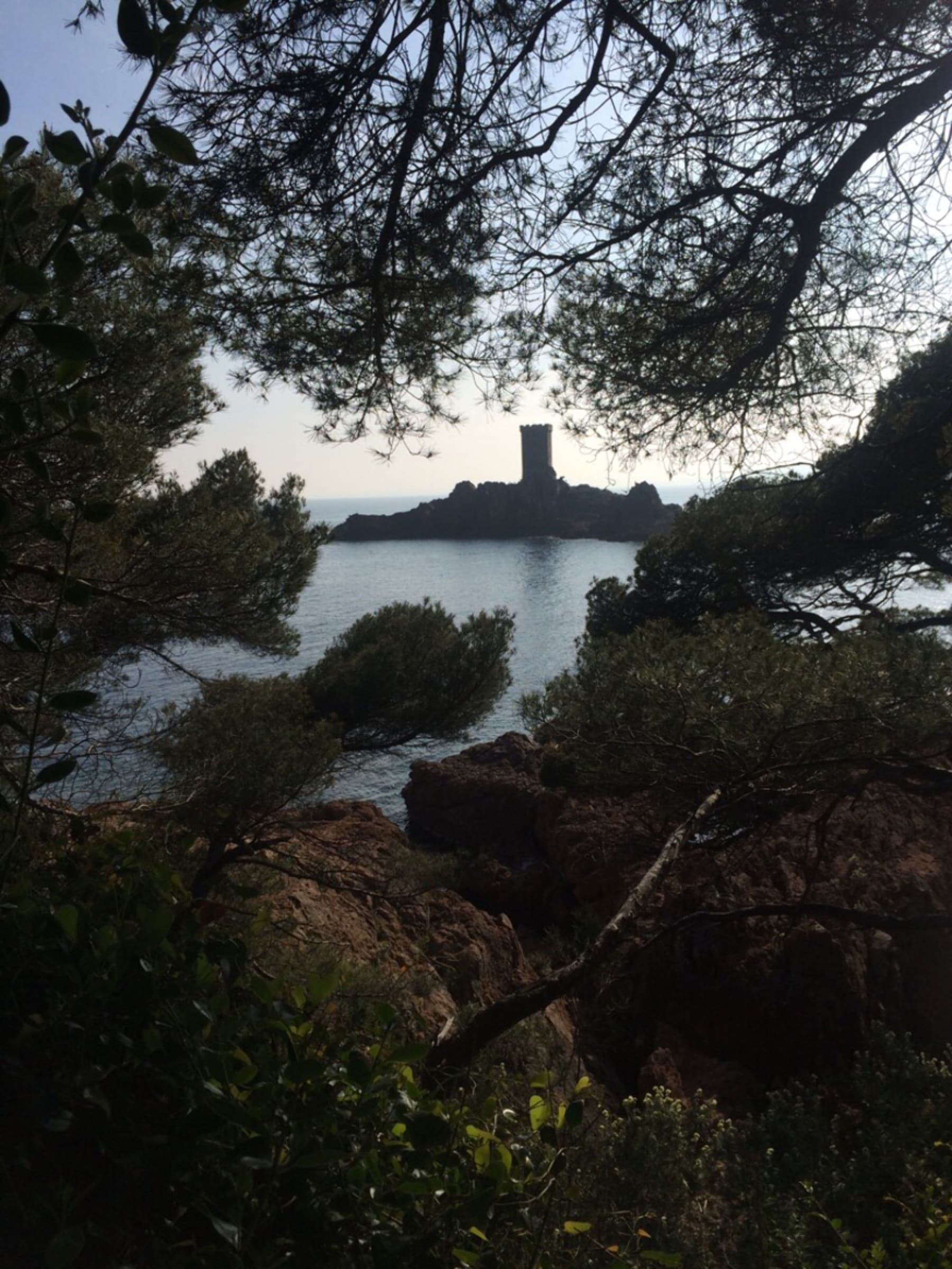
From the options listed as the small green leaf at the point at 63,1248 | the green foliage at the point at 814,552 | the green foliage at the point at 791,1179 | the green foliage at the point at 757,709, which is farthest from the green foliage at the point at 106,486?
the green foliage at the point at 814,552

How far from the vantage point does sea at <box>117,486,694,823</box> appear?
834 centimetres

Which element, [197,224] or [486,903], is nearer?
[197,224]

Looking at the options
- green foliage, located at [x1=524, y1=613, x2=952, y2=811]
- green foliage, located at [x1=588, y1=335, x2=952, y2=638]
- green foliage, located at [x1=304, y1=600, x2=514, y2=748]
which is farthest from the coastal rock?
green foliage, located at [x1=588, y1=335, x2=952, y2=638]

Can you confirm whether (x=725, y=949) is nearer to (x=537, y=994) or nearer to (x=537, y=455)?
(x=537, y=994)

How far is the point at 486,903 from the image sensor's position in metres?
8.14

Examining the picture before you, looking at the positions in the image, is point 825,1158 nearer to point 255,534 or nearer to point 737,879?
point 737,879

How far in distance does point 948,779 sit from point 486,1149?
3392 millimetres

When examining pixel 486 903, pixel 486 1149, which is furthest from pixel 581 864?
pixel 486 1149

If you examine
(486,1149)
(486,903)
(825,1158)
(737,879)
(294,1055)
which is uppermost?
(294,1055)

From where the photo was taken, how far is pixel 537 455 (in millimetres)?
9273

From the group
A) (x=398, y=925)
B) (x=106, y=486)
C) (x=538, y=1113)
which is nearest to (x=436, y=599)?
(x=398, y=925)

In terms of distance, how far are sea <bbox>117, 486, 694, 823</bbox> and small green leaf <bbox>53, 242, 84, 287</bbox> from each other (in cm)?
539

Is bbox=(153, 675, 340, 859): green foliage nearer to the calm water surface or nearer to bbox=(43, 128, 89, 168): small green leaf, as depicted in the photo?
the calm water surface

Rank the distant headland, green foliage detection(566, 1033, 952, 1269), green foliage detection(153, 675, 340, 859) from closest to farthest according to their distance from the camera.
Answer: green foliage detection(566, 1033, 952, 1269) → green foliage detection(153, 675, 340, 859) → the distant headland
